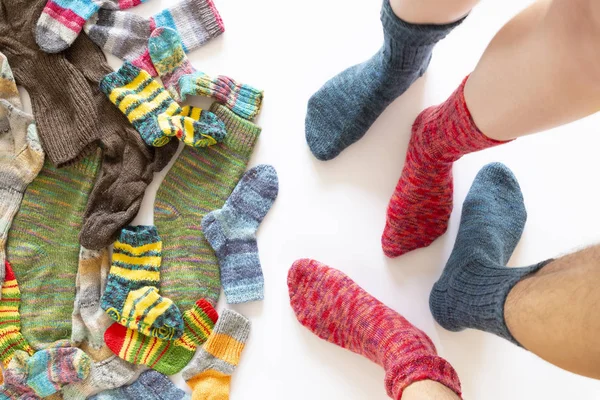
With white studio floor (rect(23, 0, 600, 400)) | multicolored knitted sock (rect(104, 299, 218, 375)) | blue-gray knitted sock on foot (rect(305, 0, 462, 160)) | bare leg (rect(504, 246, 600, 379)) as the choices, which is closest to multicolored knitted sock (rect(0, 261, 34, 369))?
multicolored knitted sock (rect(104, 299, 218, 375))

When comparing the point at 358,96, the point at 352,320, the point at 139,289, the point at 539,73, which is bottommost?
the point at 139,289

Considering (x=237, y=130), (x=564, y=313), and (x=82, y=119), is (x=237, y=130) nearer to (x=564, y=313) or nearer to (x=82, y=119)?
(x=82, y=119)

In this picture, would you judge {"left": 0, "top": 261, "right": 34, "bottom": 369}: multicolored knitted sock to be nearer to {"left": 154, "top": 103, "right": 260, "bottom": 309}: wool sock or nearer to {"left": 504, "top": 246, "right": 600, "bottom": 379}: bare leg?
{"left": 154, "top": 103, "right": 260, "bottom": 309}: wool sock

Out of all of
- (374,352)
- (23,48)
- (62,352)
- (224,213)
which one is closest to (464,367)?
(374,352)

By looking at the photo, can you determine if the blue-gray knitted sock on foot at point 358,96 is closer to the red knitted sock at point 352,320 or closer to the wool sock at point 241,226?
the wool sock at point 241,226

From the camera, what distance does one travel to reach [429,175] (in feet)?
3.27

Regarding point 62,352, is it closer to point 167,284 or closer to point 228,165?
point 167,284

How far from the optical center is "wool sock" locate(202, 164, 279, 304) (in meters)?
1.12

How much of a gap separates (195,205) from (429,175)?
1.77ft

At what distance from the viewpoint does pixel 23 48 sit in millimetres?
1120

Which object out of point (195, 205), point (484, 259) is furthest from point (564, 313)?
point (195, 205)

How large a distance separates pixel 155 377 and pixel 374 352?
504 mm

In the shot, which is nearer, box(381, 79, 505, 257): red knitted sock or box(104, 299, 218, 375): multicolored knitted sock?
box(381, 79, 505, 257): red knitted sock

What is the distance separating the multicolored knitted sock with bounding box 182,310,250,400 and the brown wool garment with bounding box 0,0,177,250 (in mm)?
323
